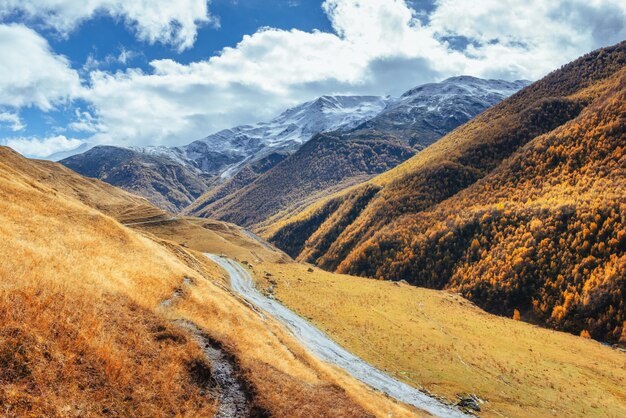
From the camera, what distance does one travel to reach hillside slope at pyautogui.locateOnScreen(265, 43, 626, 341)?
92062 mm

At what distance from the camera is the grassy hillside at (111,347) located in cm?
1377

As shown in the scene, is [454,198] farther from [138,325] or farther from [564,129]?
[138,325]

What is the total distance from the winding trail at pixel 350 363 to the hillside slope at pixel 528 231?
203 ft

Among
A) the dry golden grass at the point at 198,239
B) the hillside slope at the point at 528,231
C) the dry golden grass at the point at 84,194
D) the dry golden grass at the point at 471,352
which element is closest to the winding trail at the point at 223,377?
the dry golden grass at the point at 471,352

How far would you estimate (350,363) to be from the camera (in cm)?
4888

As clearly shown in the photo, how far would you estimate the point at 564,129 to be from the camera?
162625 millimetres

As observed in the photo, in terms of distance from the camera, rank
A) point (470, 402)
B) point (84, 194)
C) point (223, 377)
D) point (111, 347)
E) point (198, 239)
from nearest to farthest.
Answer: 1. point (111, 347)
2. point (223, 377)
3. point (470, 402)
4. point (198, 239)
5. point (84, 194)

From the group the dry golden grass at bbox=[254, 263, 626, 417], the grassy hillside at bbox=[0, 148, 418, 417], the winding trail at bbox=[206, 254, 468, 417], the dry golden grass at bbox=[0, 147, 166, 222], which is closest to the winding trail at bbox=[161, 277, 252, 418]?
the grassy hillside at bbox=[0, 148, 418, 417]

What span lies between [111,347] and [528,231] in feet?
414

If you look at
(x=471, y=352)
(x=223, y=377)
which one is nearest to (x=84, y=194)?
(x=471, y=352)

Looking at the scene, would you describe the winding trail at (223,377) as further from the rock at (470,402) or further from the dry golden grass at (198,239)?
the dry golden grass at (198,239)

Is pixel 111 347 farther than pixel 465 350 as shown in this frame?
No

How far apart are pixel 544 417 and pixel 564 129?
528 ft

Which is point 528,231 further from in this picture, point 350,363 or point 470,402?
point 350,363
